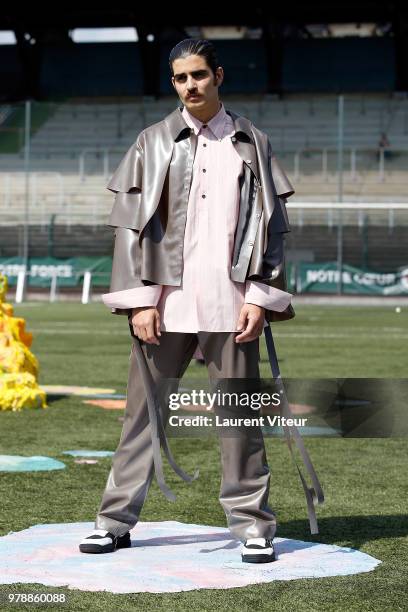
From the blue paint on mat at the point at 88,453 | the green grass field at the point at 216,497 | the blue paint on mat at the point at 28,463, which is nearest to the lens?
the green grass field at the point at 216,497

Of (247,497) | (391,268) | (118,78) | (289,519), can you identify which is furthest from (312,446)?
(118,78)

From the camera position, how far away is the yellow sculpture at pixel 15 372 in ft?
30.3

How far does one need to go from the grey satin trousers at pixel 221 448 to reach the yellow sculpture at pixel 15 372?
15.6ft

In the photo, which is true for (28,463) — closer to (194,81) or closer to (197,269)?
(197,269)

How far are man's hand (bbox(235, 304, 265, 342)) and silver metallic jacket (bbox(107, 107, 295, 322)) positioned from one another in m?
0.10

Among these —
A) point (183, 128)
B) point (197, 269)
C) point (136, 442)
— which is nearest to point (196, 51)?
point (183, 128)

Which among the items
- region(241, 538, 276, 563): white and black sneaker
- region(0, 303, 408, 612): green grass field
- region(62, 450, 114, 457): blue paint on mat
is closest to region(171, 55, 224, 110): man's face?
region(241, 538, 276, 563): white and black sneaker

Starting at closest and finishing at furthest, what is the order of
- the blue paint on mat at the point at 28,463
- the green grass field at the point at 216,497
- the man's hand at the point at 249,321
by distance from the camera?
1. the green grass field at the point at 216,497
2. the man's hand at the point at 249,321
3. the blue paint on mat at the point at 28,463

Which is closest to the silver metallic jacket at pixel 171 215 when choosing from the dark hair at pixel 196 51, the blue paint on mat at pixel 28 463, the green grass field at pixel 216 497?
the dark hair at pixel 196 51

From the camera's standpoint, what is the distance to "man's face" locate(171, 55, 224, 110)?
439 cm

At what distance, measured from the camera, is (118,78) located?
1933 inches

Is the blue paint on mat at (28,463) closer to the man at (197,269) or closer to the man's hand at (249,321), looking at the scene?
the man at (197,269)

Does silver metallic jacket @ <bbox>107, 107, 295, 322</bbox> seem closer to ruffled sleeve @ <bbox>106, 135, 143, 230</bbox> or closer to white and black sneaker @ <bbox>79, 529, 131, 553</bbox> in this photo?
ruffled sleeve @ <bbox>106, 135, 143, 230</bbox>

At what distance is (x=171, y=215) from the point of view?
4398 millimetres
